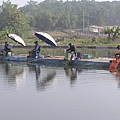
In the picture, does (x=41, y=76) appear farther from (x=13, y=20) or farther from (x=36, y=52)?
(x=13, y=20)

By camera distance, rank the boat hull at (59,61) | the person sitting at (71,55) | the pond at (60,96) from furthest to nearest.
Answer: the person sitting at (71,55) → the boat hull at (59,61) → the pond at (60,96)

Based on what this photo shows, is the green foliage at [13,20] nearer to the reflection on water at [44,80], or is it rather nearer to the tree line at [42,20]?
the tree line at [42,20]

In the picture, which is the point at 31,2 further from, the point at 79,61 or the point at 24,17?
the point at 79,61

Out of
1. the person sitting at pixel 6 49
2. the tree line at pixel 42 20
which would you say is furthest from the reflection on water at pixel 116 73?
the tree line at pixel 42 20

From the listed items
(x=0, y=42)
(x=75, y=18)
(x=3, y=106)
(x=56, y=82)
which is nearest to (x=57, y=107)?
(x=3, y=106)

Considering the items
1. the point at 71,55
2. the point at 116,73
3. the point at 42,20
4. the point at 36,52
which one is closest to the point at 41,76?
the point at 116,73

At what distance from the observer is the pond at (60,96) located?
408 inches

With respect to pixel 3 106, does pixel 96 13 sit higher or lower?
higher

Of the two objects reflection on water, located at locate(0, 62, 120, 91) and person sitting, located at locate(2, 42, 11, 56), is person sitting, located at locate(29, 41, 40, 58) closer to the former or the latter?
person sitting, located at locate(2, 42, 11, 56)

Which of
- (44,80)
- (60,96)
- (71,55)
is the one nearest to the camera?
(60,96)

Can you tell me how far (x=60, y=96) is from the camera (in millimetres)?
12672

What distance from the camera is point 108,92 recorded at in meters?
13.4

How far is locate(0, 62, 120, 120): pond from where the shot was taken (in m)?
10.4

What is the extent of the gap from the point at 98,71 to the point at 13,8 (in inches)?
2470
